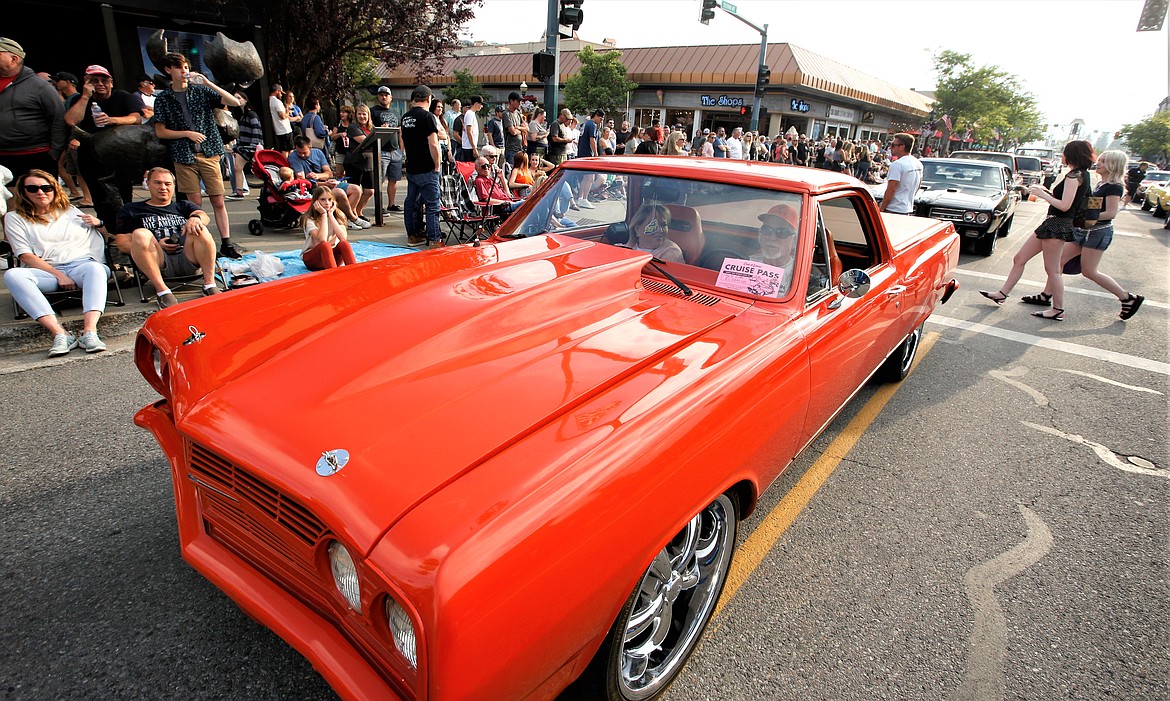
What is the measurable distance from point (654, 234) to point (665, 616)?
175cm

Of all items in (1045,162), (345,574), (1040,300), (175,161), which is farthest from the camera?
(1045,162)

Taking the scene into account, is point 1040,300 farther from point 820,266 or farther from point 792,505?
point 792,505

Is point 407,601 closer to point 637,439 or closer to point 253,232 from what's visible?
point 637,439

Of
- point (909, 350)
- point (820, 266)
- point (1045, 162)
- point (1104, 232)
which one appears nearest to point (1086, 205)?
point (1104, 232)

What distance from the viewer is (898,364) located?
14.6 ft

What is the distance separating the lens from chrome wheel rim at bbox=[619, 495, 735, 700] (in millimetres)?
1810

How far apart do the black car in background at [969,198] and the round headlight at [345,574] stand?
34.9ft

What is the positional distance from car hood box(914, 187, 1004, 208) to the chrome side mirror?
8389mm

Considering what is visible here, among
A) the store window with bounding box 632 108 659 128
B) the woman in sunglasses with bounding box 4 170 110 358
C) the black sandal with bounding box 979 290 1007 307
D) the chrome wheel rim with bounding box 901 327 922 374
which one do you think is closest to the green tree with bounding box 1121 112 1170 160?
the store window with bounding box 632 108 659 128

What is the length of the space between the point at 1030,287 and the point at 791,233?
23.8ft

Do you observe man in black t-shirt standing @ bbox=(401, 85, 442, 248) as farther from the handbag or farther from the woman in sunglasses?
the handbag

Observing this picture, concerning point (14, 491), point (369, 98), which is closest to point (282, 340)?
point (14, 491)

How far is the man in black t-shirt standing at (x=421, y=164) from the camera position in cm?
738

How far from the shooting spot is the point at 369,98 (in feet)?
124
